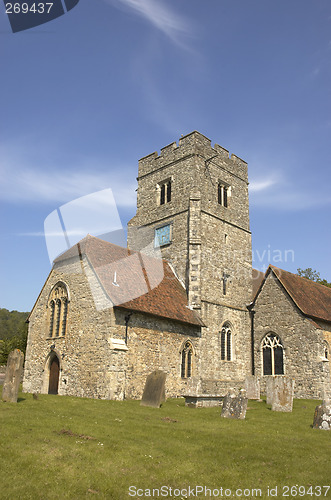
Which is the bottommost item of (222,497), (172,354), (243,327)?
(222,497)

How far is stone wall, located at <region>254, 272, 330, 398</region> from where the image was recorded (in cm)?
2186

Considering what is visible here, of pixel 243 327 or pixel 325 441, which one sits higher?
pixel 243 327

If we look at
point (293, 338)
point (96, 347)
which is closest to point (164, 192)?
point (293, 338)

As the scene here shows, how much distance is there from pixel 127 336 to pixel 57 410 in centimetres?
617

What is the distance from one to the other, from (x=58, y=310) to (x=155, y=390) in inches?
308

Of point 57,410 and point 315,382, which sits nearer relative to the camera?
point 57,410

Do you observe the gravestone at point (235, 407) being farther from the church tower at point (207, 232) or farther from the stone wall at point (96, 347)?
the church tower at point (207, 232)

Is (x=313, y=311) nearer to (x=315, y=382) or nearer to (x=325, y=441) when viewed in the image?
(x=315, y=382)

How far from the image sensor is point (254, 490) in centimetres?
Answer: 708

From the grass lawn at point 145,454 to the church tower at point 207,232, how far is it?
11676 mm

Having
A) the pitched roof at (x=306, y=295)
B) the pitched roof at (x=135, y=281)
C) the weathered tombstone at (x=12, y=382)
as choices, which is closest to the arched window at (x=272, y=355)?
the pitched roof at (x=306, y=295)

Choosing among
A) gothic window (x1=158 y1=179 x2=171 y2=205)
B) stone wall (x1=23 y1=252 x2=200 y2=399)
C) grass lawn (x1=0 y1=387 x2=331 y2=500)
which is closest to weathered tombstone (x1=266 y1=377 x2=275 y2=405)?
grass lawn (x1=0 y1=387 x2=331 y2=500)

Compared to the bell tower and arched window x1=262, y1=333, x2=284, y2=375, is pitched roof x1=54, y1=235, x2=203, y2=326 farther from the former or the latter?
arched window x1=262, y1=333, x2=284, y2=375

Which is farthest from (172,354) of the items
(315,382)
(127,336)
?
(315,382)
